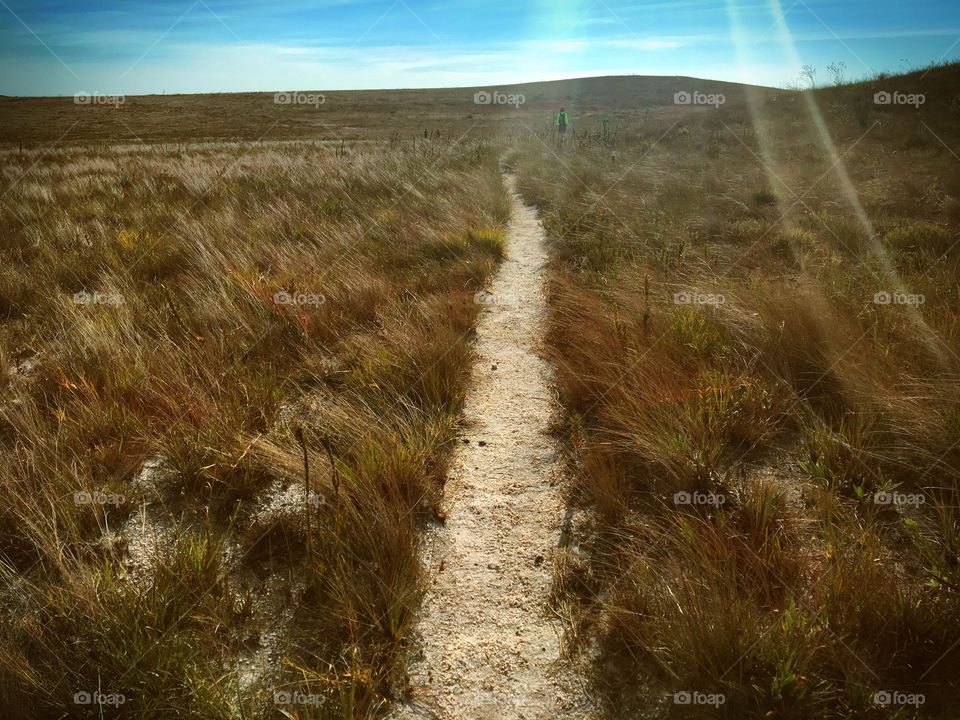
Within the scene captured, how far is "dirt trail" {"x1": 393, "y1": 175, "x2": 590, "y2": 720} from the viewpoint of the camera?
173 cm

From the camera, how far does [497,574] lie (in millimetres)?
2201

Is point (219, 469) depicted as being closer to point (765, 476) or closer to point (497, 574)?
point (497, 574)

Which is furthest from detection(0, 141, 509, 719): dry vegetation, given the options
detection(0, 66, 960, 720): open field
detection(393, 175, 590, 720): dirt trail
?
detection(393, 175, 590, 720): dirt trail

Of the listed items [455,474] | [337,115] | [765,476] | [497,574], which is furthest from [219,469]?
[337,115]

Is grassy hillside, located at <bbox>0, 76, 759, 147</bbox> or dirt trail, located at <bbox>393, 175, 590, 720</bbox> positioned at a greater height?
grassy hillside, located at <bbox>0, 76, 759, 147</bbox>

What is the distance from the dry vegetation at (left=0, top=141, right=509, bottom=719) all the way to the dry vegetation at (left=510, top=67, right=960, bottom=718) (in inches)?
35.4

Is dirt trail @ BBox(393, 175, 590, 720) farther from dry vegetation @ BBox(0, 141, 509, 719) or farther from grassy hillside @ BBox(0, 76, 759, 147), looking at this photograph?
grassy hillside @ BBox(0, 76, 759, 147)

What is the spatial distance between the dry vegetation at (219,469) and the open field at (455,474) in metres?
0.02

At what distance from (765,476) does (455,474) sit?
5.49ft

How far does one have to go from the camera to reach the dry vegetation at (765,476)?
1573 millimetres

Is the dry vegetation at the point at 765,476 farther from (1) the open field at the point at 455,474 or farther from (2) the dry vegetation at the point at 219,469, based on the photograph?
(2) the dry vegetation at the point at 219,469

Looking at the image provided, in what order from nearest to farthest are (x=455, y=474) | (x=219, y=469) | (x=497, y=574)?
(x=497, y=574) → (x=219, y=469) → (x=455, y=474)

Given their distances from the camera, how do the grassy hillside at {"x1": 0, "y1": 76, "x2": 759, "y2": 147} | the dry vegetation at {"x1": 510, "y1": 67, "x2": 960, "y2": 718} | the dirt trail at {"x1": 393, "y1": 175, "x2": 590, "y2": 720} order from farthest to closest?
the grassy hillside at {"x1": 0, "y1": 76, "x2": 759, "y2": 147}
the dirt trail at {"x1": 393, "y1": 175, "x2": 590, "y2": 720}
the dry vegetation at {"x1": 510, "y1": 67, "x2": 960, "y2": 718}

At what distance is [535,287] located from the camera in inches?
230
